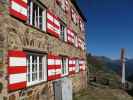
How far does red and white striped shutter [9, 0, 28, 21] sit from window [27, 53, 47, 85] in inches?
73.0

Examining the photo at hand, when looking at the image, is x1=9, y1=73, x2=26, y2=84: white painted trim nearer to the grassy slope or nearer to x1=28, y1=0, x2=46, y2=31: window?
x1=28, y1=0, x2=46, y2=31: window

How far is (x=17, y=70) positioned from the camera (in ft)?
26.2

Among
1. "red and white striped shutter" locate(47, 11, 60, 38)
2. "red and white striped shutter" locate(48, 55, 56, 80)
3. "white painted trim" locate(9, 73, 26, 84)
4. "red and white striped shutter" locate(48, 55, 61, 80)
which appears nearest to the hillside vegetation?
"red and white striped shutter" locate(48, 55, 61, 80)

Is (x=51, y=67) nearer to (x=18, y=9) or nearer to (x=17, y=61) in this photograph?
(x=17, y=61)

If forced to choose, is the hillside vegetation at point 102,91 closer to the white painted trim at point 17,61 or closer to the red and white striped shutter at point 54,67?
the red and white striped shutter at point 54,67

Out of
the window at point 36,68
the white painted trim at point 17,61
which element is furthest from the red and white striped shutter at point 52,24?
the white painted trim at point 17,61

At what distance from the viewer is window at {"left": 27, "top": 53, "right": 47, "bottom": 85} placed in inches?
380

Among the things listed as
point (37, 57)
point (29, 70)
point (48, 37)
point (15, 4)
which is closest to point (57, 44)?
point (48, 37)

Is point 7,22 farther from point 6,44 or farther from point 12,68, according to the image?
point 12,68

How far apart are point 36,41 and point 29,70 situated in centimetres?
130

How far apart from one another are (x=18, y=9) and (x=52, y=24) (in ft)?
13.7

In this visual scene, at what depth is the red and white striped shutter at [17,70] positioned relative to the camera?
24.7 ft

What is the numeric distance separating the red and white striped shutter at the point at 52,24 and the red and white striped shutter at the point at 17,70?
346cm

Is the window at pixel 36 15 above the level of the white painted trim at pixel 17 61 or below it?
above
